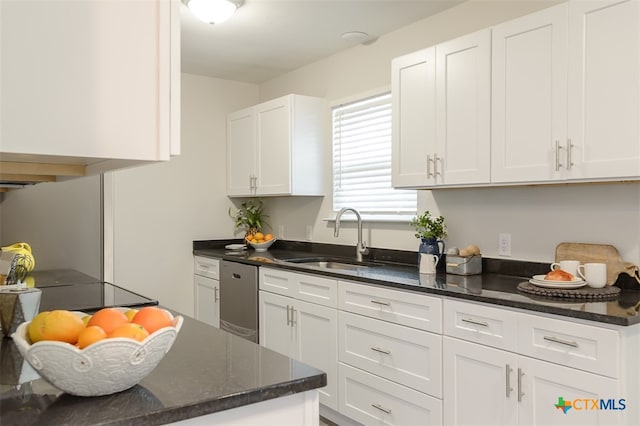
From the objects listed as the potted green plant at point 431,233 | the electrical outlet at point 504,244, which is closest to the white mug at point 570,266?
the electrical outlet at point 504,244

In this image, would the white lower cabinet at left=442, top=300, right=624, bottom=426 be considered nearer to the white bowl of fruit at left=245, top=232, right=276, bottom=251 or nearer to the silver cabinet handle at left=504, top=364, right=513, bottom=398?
the silver cabinet handle at left=504, top=364, right=513, bottom=398

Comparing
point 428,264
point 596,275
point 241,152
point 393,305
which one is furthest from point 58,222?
point 596,275

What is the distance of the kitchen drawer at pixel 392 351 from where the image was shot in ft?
8.15

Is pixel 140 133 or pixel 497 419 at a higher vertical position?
pixel 140 133

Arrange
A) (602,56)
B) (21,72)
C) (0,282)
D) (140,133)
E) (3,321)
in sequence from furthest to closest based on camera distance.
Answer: (602,56)
(0,282)
(3,321)
(140,133)
(21,72)

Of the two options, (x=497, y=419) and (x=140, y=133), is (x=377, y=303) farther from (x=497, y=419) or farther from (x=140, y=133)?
(x=140, y=133)

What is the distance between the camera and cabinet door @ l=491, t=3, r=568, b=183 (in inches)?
90.2

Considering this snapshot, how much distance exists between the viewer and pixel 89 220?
8.96 feet

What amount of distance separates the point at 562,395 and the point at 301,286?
5.74 ft

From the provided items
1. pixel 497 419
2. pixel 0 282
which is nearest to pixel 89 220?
pixel 0 282

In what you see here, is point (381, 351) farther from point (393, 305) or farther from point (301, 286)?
point (301, 286)

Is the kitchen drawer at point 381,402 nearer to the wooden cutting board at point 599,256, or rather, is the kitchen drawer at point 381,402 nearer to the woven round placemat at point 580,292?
the woven round placemat at point 580,292

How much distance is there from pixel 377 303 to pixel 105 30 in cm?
213

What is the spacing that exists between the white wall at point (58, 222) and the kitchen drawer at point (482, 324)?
183 centimetres
